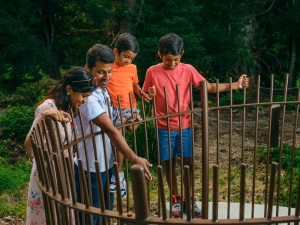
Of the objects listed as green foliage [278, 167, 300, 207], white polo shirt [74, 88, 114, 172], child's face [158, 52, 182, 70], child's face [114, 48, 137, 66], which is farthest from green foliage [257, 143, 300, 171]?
white polo shirt [74, 88, 114, 172]

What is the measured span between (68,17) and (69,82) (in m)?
8.95

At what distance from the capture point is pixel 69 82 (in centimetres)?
262

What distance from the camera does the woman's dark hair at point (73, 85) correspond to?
2580mm

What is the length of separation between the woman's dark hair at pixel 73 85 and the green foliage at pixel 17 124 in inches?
164

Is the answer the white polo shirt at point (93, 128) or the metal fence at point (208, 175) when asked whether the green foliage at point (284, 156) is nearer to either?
the metal fence at point (208, 175)

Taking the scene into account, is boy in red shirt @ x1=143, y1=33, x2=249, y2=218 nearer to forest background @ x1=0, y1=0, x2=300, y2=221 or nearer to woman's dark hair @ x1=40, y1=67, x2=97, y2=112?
woman's dark hair @ x1=40, y1=67, x2=97, y2=112

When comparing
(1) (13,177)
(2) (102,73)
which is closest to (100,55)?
(2) (102,73)

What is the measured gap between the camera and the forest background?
8.16 meters

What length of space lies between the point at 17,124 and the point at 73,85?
438 cm

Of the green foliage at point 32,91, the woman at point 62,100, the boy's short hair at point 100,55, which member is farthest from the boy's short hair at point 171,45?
the green foliage at point 32,91

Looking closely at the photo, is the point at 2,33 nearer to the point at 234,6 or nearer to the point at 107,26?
the point at 107,26

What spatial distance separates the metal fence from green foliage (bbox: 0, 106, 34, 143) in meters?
1.50

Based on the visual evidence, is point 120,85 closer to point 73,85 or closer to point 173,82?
point 173,82

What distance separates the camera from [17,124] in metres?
6.75
